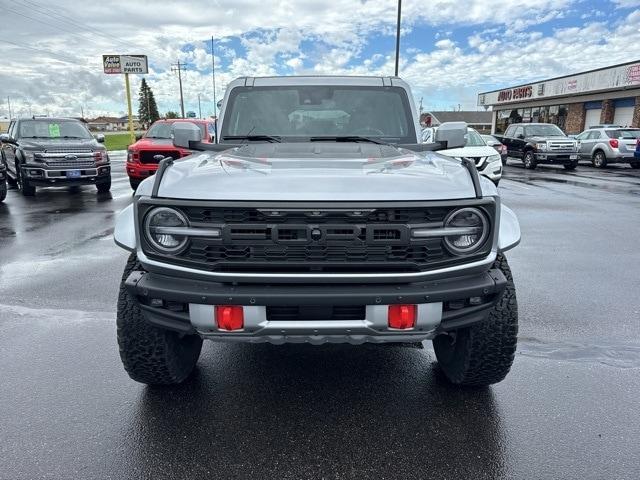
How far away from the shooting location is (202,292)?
2.30 metres

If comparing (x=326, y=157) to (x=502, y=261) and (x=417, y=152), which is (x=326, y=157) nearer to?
(x=417, y=152)

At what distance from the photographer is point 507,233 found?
257cm

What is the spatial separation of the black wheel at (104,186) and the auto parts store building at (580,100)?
27.6m

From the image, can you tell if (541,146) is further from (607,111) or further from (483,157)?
(607,111)

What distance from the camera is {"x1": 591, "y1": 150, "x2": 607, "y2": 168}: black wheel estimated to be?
20484mm

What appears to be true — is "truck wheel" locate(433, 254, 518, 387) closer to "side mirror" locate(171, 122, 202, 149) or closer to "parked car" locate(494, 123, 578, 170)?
"side mirror" locate(171, 122, 202, 149)

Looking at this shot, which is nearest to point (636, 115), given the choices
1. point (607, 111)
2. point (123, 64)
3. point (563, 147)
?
point (607, 111)

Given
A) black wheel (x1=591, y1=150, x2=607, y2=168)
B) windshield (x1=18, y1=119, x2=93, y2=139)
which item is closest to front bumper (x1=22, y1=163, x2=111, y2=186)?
windshield (x1=18, y1=119, x2=93, y2=139)

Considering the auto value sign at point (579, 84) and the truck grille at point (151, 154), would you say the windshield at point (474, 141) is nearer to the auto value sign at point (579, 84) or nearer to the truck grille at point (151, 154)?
the truck grille at point (151, 154)

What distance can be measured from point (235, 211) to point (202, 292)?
0.40m

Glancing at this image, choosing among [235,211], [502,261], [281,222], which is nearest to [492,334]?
[502,261]

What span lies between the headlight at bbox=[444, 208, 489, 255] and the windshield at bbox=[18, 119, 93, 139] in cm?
1231

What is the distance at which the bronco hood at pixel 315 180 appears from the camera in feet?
7.54

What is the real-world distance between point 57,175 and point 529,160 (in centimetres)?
1775
